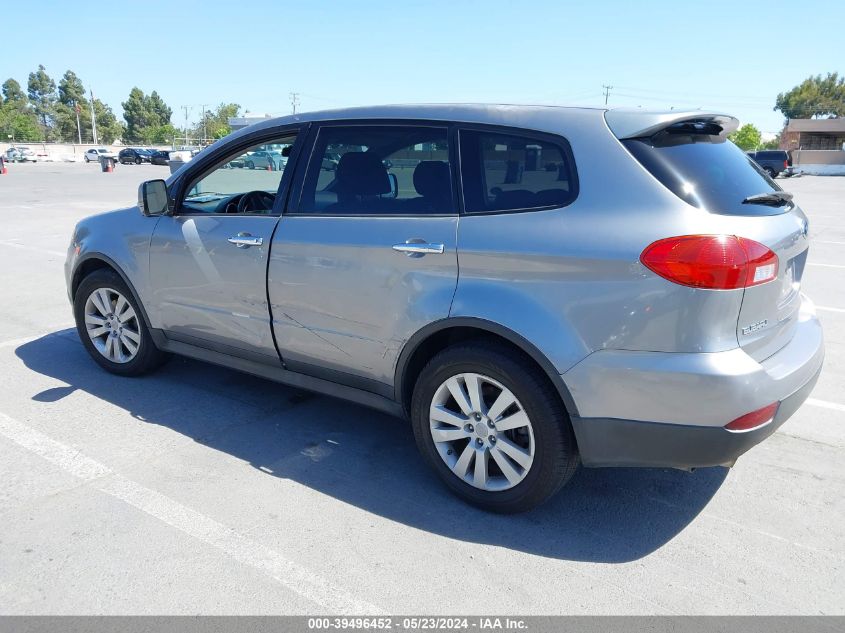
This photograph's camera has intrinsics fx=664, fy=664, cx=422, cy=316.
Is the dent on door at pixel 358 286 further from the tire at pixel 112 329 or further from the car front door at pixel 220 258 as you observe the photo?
the tire at pixel 112 329

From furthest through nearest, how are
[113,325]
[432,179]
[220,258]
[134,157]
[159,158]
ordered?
[134,157], [159,158], [113,325], [220,258], [432,179]

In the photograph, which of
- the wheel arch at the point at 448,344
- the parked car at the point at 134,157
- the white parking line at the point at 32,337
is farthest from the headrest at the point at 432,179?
the parked car at the point at 134,157

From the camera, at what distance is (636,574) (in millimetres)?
2693

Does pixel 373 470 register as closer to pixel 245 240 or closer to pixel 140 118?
pixel 245 240

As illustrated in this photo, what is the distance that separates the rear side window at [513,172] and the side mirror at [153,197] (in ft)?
6.98

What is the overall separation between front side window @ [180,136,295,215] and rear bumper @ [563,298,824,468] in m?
2.28

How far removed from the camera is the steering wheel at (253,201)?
4.22 m

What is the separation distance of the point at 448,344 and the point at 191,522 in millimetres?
1443

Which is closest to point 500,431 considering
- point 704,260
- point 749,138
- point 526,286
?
point 526,286

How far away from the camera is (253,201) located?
173 inches

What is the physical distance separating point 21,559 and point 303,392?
2.07 meters

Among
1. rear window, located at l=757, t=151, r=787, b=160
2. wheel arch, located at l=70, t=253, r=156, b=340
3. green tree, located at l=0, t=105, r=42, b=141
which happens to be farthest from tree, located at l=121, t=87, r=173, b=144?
wheel arch, located at l=70, t=253, r=156, b=340

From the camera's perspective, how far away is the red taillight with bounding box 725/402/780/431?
258 centimetres

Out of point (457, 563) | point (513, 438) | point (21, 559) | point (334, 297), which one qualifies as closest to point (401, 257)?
point (334, 297)
